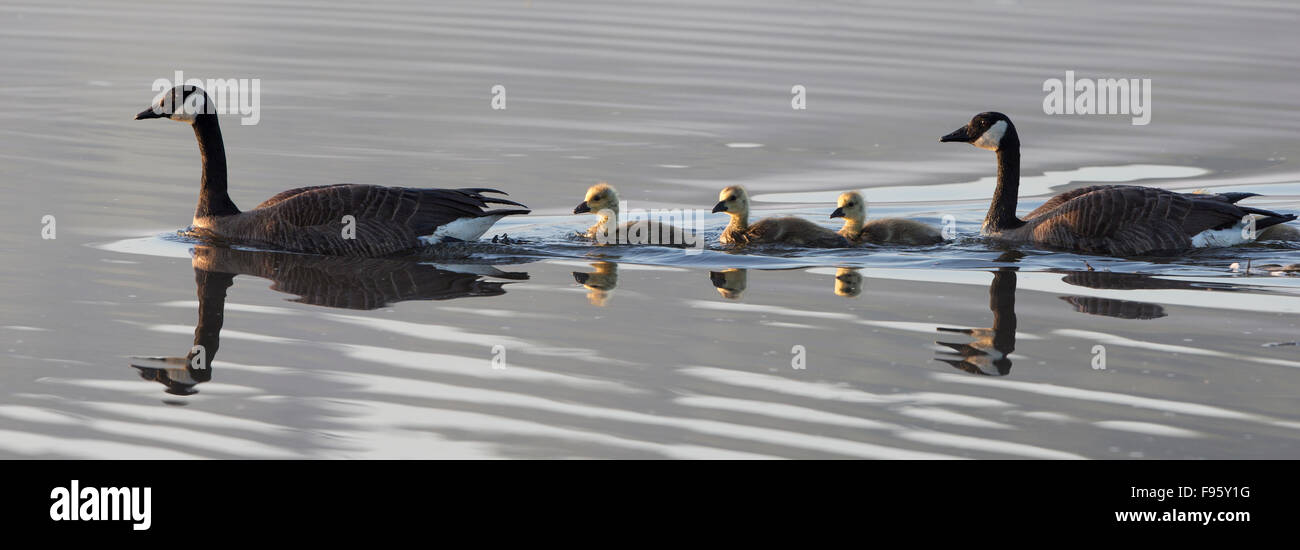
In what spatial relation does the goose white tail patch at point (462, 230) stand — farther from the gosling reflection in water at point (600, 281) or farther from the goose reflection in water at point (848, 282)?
the goose reflection in water at point (848, 282)

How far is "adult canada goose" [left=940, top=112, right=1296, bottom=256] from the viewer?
1318 centimetres

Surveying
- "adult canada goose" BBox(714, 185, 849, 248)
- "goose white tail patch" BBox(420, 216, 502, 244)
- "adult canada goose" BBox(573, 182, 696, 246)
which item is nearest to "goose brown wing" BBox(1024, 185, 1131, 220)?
"adult canada goose" BBox(714, 185, 849, 248)

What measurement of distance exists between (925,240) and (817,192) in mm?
2907

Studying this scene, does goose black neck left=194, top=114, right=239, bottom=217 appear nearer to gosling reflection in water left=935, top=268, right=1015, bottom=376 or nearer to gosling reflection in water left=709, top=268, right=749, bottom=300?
gosling reflection in water left=709, top=268, right=749, bottom=300

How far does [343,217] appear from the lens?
1292 cm

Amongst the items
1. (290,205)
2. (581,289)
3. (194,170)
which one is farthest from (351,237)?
(194,170)

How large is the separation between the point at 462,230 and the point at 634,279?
6.99ft

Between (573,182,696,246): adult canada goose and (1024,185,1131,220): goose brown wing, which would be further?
(1024,185,1131,220): goose brown wing

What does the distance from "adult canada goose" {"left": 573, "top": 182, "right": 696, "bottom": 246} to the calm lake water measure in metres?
0.39

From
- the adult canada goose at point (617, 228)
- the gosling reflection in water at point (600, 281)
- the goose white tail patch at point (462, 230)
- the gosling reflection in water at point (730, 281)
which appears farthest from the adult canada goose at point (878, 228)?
the goose white tail patch at point (462, 230)

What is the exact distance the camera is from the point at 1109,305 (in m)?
10.8

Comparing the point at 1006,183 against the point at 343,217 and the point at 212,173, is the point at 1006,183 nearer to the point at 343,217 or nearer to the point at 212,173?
the point at 343,217

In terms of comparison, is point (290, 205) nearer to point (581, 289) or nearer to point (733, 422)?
point (581, 289)

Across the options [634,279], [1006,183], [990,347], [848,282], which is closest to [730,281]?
[634,279]
